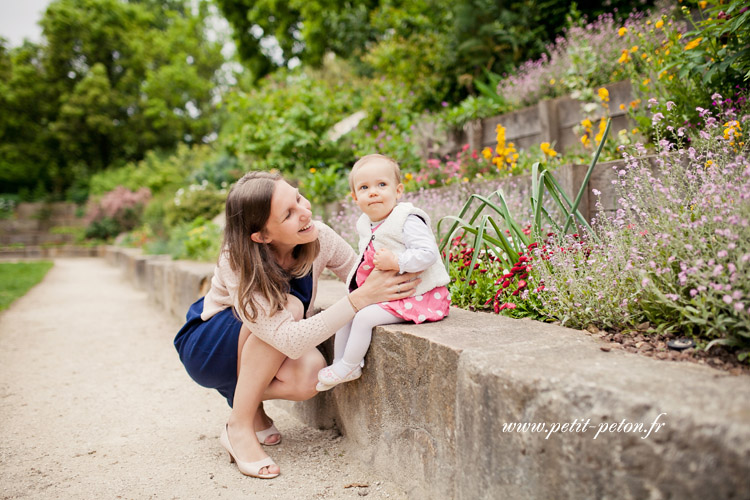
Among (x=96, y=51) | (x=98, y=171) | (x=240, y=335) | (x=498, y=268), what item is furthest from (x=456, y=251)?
(x=96, y=51)

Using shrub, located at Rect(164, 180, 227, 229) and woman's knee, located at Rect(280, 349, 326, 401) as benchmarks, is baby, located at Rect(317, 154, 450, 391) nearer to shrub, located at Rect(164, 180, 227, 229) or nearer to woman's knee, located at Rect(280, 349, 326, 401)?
woman's knee, located at Rect(280, 349, 326, 401)

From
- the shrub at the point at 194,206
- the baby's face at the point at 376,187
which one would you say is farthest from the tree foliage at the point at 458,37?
the baby's face at the point at 376,187

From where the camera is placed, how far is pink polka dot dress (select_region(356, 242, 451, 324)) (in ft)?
6.27

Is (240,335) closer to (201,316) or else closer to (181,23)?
(201,316)

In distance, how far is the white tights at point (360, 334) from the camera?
6.28ft

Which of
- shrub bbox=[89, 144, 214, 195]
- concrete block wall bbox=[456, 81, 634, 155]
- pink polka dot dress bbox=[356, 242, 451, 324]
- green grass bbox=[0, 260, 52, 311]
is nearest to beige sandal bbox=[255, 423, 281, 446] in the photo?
pink polka dot dress bbox=[356, 242, 451, 324]

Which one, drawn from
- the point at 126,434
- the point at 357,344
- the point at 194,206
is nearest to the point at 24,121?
the point at 194,206

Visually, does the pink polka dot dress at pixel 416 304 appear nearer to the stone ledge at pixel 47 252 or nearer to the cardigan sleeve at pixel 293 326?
the cardigan sleeve at pixel 293 326

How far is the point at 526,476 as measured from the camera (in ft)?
4.13

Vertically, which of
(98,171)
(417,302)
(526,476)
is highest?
(98,171)

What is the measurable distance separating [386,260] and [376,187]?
299 millimetres

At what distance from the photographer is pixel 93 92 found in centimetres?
2125

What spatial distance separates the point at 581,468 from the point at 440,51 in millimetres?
6746

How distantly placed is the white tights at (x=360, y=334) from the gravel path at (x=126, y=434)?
43 cm
